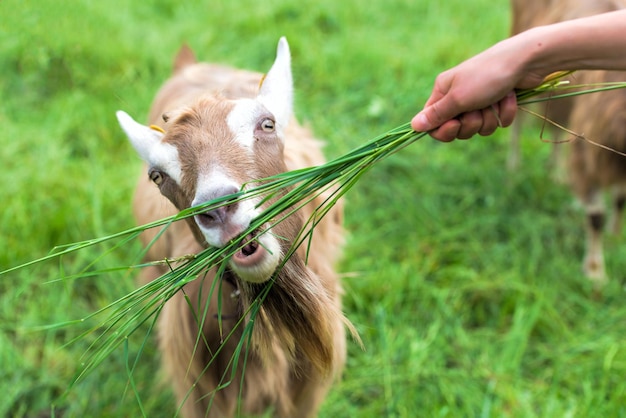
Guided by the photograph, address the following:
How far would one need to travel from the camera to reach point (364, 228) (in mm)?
4348

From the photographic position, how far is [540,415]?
3.08 metres

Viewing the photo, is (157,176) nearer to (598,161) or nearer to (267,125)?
(267,125)

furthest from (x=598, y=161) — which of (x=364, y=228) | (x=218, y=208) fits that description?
(x=218, y=208)

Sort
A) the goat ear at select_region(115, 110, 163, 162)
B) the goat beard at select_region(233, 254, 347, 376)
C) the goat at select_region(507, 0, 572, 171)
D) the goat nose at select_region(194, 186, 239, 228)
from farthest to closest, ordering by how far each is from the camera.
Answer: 1. the goat at select_region(507, 0, 572, 171)
2. the goat ear at select_region(115, 110, 163, 162)
3. the goat beard at select_region(233, 254, 347, 376)
4. the goat nose at select_region(194, 186, 239, 228)

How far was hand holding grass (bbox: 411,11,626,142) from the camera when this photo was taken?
1.75m

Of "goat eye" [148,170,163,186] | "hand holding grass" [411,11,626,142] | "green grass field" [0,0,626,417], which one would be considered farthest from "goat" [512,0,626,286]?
"goat eye" [148,170,163,186]

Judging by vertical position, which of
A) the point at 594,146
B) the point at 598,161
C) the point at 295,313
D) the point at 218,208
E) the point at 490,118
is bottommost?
the point at 598,161

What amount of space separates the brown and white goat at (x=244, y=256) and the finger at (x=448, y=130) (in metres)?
0.53

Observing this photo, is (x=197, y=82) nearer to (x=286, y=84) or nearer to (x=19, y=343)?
(x=286, y=84)

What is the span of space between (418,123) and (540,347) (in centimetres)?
211

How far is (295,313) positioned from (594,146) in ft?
8.02

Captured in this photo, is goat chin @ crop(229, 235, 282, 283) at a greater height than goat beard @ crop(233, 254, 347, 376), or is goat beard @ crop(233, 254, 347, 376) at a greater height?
goat chin @ crop(229, 235, 282, 283)

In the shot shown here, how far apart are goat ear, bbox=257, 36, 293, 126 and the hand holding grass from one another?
565mm

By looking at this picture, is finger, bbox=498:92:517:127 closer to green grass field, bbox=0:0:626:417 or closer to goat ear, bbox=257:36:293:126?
goat ear, bbox=257:36:293:126
